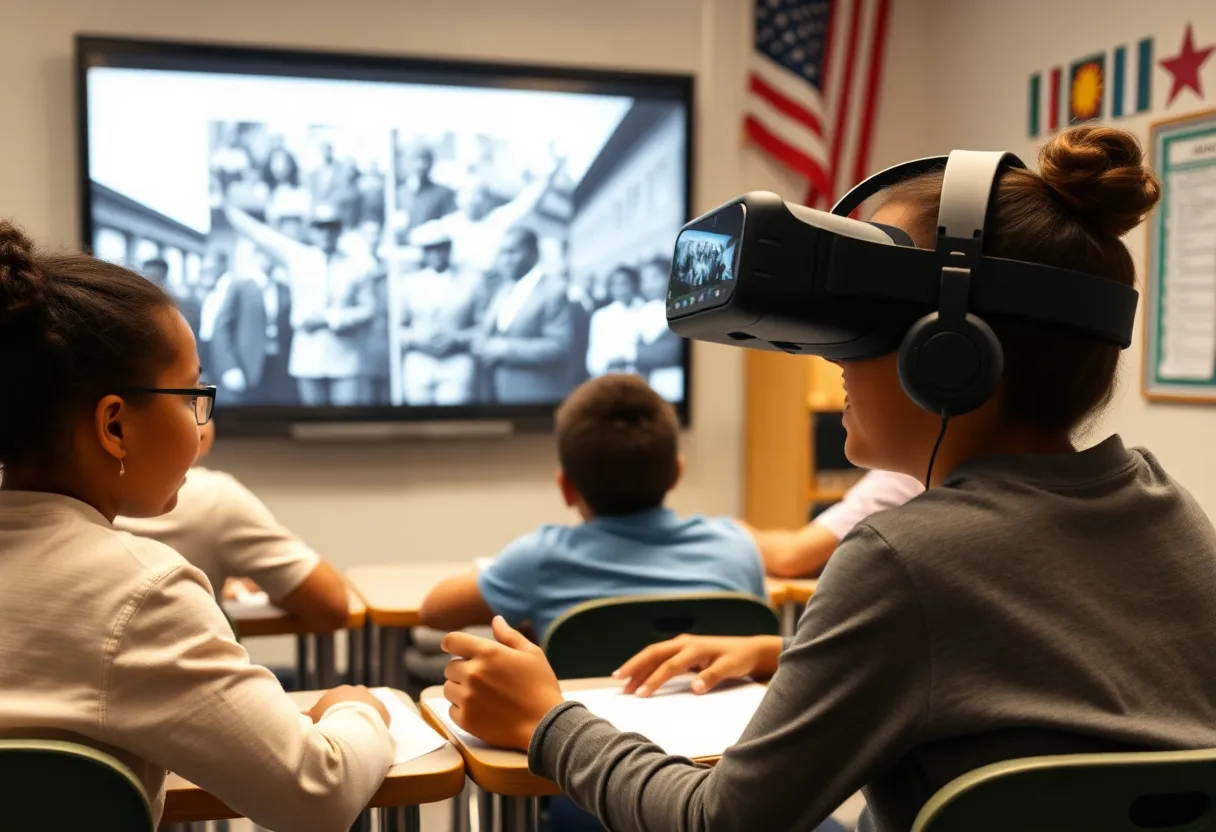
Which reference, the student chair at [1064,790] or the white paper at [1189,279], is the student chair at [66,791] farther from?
the white paper at [1189,279]

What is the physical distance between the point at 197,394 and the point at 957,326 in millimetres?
803

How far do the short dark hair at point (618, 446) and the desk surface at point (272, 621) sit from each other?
562mm

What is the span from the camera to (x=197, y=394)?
1.23 meters

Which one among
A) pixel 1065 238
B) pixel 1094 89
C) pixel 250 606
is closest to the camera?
pixel 1065 238

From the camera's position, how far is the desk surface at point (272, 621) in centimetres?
227

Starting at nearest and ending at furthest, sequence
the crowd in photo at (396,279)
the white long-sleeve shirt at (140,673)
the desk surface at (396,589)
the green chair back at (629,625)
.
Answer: the white long-sleeve shirt at (140,673), the green chair back at (629,625), the desk surface at (396,589), the crowd in photo at (396,279)

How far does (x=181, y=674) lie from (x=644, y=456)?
1.25 m

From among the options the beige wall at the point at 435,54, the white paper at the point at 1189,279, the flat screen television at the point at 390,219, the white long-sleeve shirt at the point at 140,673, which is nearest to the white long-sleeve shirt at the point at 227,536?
the white long-sleeve shirt at the point at 140,673

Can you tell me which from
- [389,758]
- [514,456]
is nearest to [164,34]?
[514,456]

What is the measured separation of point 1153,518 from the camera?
0.93 meters

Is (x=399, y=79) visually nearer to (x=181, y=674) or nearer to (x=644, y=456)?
(x=644, y=456)

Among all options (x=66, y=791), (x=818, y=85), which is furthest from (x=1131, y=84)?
(x=66, y=791)

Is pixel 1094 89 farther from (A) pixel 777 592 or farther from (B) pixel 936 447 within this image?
(B) pixel 936 447

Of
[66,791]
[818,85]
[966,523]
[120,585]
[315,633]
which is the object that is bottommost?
[315,633]
